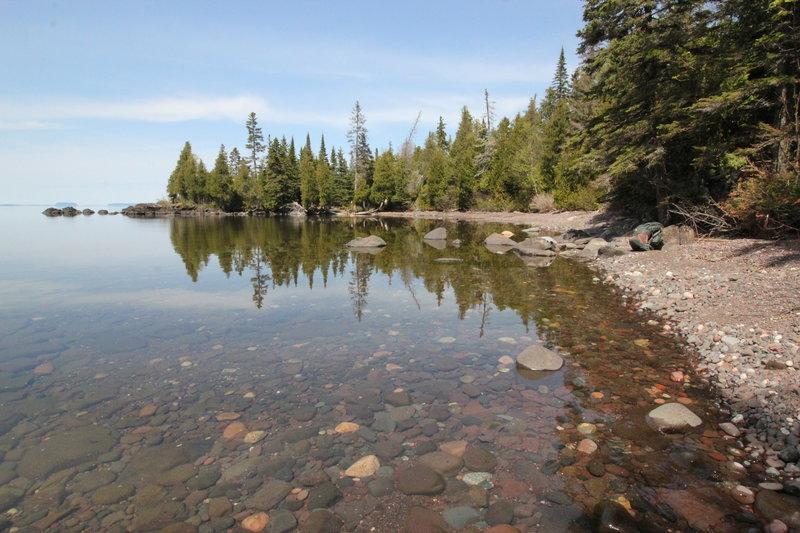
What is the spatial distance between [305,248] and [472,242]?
10362 mm

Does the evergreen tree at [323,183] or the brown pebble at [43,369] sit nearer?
the brown pebble at [43,369]

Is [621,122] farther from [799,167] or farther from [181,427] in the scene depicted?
[181,427]

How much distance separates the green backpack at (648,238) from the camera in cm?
1614

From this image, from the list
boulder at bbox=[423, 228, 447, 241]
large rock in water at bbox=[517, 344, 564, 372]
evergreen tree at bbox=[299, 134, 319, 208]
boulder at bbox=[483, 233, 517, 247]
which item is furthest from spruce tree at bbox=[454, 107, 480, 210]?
large rock in water at bbox=[517, 344, 564, 372]

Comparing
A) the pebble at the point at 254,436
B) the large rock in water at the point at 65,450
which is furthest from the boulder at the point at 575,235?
the large rock in water at the point at 65,450

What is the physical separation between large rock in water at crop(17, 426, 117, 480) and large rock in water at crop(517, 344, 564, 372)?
227 inches

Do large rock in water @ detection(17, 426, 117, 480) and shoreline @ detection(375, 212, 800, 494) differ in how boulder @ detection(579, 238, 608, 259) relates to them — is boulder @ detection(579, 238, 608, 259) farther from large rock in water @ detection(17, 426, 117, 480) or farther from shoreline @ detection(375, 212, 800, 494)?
large rock in water @ detection(17, 426, 117, 480)

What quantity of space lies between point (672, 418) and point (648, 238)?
44.1 ft

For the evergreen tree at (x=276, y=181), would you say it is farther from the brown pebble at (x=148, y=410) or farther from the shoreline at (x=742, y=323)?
the brown pebble at (x=148, y=410)

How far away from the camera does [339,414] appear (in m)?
5.46

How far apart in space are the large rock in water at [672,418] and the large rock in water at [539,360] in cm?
169

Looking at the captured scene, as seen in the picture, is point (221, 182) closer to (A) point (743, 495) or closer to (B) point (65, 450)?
(B) point (65, 450)

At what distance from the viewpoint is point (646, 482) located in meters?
4.05

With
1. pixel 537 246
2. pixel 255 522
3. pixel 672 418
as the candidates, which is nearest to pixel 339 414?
pixel 255 522
